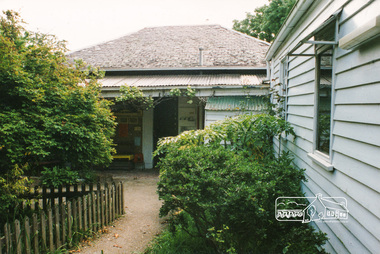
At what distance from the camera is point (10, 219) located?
4.93 m

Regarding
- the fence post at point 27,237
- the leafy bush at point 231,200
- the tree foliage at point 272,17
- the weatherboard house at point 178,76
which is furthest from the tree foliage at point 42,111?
the tree foliage at point 272,17

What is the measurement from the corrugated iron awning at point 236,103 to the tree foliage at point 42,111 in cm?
369

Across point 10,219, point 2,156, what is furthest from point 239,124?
point 10,219

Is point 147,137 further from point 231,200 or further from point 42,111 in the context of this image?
point 231,200

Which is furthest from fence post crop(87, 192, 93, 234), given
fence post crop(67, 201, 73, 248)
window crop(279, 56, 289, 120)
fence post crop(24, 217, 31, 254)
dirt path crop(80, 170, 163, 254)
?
window crop(279, 56, 289, 120)

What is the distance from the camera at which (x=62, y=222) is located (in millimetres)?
4180

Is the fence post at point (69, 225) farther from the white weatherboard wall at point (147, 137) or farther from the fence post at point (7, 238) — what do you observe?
the white weatherboard wall at point (147, 137)

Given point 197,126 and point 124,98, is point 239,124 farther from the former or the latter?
point 197,126

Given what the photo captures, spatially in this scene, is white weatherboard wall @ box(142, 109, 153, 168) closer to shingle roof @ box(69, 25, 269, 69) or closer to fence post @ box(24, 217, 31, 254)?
shingle roof @ box(69, 25, 269, 69)

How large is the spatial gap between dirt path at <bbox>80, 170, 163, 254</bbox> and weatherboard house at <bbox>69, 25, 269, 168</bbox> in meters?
3.14

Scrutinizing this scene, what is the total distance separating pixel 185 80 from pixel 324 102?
6.40 meters

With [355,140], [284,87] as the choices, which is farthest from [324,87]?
[284,87]

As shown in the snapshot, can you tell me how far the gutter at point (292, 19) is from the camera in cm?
437

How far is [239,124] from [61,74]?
3997 mm
